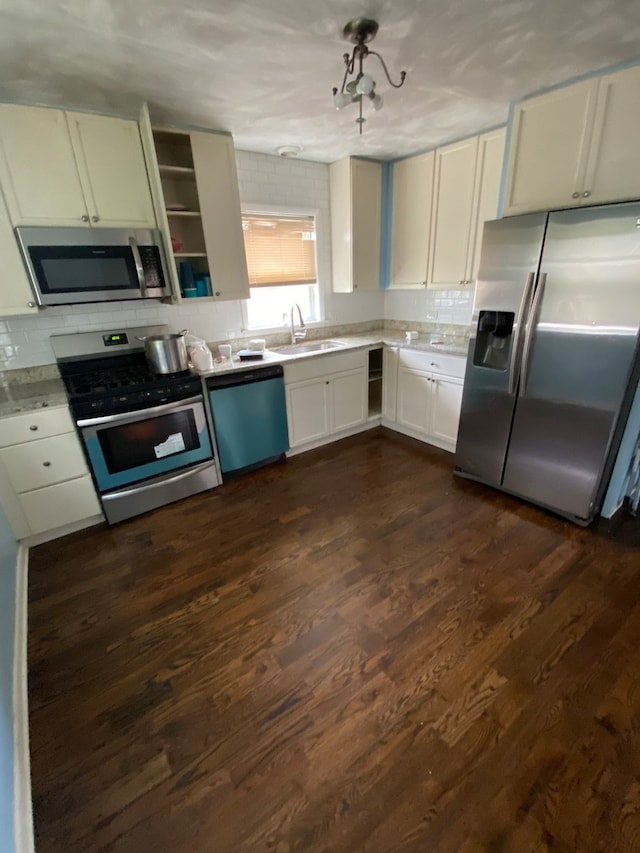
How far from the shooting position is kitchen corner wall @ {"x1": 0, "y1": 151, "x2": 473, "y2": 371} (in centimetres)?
255

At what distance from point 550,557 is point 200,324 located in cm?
305

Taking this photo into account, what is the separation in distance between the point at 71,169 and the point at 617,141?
303cm

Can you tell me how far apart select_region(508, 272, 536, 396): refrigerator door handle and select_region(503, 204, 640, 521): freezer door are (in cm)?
5

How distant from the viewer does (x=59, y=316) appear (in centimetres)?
259

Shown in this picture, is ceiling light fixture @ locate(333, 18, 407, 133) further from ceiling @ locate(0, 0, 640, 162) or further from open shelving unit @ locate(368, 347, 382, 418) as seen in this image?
open shelving unit @ locate(368, 347, 382, 418)

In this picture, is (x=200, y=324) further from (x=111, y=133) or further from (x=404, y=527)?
(x=404, y=527)

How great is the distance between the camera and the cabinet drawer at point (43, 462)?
2.16m

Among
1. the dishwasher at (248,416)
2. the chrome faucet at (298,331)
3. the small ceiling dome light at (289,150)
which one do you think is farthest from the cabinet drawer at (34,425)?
the small ceiling dome light at (289,150)

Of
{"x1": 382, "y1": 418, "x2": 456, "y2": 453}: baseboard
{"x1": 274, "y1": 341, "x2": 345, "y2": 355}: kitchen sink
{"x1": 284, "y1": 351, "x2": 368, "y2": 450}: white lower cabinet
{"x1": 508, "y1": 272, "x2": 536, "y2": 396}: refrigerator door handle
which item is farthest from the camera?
{"x1": 274, "y1": 341, "x2": 345, "y2": 355}: kitchen sink

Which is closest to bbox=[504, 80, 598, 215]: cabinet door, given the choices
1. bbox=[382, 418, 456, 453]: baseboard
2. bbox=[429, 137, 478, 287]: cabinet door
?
bbox=[429, 137, 478, 287]: cabinet door

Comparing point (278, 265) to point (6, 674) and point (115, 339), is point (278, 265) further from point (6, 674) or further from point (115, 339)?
point (6, 674)

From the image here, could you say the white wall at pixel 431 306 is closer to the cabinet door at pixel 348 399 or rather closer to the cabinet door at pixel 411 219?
the cabinet door at pixel 411 219

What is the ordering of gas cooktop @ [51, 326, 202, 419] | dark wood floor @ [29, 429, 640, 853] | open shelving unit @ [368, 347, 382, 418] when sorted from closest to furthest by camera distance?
dark wood floor @ [29, 429, 640, 853] → gas cooktop @ [51, 326, 202, 419] → open shelving unit @ [368, 347, 382, 418]

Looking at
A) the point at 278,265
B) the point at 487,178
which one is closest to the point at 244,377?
the point at 278,265
